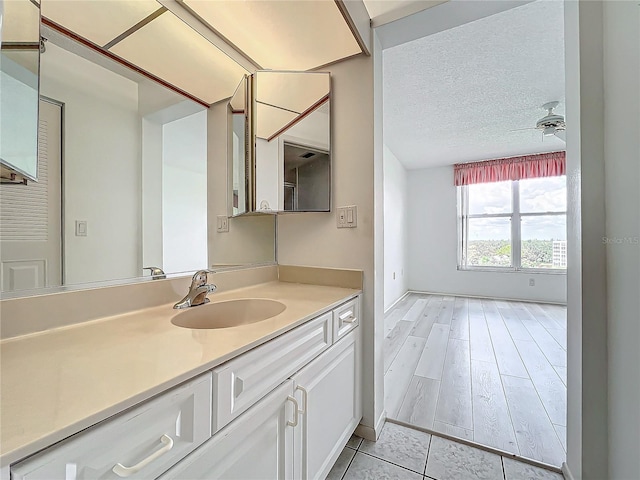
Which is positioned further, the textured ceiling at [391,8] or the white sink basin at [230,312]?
A: the textured ceiling at [391,8]

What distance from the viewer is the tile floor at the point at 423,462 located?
123 centimetres

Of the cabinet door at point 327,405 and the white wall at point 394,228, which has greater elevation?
the white wall at point 394,228

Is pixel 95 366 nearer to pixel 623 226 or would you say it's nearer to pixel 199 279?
pixel 199 279

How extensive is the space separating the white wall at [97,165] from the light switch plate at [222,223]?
404mm

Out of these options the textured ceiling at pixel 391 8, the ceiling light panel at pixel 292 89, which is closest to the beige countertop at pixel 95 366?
the ceiling light panel at pixel 292 89

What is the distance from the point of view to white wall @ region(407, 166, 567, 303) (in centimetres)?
458

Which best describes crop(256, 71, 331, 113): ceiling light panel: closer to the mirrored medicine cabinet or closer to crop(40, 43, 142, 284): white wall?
the mirrored medicine cabinet

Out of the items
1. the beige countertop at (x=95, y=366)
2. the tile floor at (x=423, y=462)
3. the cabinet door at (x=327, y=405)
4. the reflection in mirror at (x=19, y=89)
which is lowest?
the tile floor at (x=423, y=462)

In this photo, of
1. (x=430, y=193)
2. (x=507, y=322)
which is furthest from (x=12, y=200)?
(x=430, y=193)

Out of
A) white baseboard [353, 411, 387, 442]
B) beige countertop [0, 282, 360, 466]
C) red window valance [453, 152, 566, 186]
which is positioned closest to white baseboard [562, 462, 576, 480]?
white baseboard [353, 411, 387, 442]

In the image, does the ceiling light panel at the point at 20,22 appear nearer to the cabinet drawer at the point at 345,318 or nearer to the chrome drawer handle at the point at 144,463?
the chrome drawer handle at the point at 144,463

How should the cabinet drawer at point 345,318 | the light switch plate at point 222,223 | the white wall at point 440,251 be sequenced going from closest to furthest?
the cabinet drawer at point 345,318, the light switch plate at point 222,223, the white wall at point 440,251

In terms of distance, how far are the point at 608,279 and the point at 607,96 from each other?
68 cm

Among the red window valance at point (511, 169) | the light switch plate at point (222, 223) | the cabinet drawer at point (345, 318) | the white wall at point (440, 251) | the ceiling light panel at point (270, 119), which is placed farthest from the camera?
the white wall at point (440, 251)
